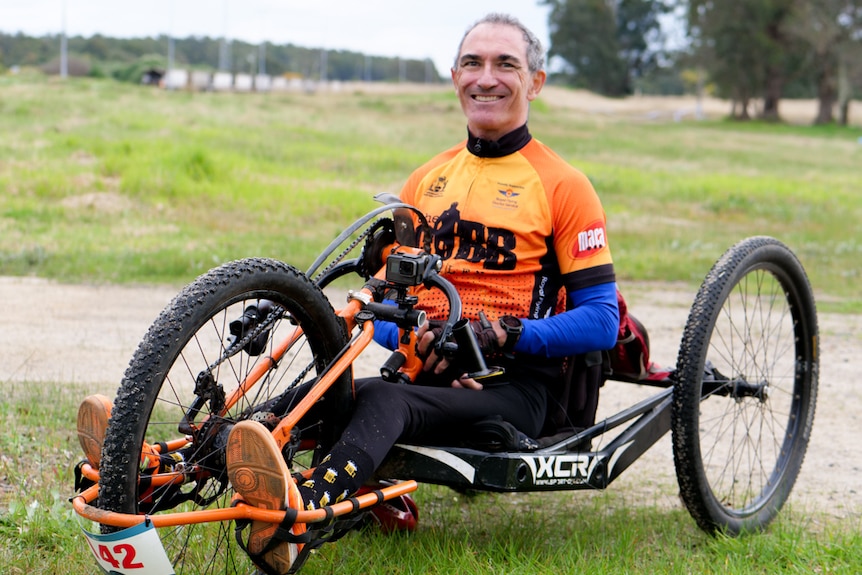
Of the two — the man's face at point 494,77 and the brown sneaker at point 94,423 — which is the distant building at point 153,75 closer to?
the man's face at point 494,77

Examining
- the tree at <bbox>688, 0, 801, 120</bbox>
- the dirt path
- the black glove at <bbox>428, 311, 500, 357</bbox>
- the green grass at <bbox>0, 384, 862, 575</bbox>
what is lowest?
the dirt path

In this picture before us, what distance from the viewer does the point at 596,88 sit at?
9131cm

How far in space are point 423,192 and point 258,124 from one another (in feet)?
80.9

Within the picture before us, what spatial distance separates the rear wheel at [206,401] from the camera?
252cm

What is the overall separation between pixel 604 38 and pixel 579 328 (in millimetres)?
89468

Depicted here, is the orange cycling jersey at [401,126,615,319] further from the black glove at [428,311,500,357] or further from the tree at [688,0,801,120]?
the tree at [688,0,801,120]

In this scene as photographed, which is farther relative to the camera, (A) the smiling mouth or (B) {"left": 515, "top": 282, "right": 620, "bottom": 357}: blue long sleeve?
(A) the smiling mouth

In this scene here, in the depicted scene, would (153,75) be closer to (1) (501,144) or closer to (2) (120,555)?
(1) (501,144)

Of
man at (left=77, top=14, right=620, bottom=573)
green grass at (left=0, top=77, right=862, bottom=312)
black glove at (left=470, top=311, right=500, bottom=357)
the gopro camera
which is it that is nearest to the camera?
the gopro camera

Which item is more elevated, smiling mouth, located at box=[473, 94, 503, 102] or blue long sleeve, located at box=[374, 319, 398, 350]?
smiling mouth, located at box=[473, 94, 503, 102]

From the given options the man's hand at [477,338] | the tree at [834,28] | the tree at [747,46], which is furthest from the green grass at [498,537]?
the tree at [747,46]

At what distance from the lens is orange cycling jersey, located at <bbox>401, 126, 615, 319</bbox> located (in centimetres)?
363

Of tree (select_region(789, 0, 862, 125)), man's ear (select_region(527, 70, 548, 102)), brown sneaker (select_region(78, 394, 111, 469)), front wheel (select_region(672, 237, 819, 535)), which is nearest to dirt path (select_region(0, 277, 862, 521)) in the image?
front wheel (select_region(672, 237, 819, 535))

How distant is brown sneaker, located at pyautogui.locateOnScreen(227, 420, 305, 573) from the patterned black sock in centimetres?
10
